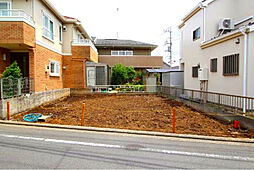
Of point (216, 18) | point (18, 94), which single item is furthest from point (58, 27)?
point (216, 18)

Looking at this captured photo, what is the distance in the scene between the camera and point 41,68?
1117 centimetres

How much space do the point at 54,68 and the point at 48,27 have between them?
3.08 m

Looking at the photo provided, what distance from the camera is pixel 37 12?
10781mm

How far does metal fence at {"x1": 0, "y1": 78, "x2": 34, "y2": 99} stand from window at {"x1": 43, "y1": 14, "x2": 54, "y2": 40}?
406 cm

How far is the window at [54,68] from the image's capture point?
13.1 m

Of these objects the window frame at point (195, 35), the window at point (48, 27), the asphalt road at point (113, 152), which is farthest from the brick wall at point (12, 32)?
the window frame at point (195, 35)

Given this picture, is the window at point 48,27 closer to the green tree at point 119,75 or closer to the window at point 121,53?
the green tree at point 119,75

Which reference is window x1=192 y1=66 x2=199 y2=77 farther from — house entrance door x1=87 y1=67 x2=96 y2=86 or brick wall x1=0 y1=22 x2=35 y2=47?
brick wall x1=0 y1=22 x2=35 y2=47

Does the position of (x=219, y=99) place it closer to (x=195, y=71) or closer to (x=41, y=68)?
(x=195, y=71)

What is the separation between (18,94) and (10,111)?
1.16 meters

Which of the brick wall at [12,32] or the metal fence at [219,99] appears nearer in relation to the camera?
the metal fence at [219,99]

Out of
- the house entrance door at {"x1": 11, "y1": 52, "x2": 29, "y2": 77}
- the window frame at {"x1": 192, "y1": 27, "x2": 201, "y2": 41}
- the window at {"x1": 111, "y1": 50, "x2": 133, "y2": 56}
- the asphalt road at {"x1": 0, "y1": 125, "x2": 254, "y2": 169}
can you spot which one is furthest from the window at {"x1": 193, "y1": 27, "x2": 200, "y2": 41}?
the window at {"x1": 111, "y1": 50, "x2": 133, "y2": 56}

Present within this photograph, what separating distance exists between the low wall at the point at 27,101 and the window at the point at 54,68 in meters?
1.50

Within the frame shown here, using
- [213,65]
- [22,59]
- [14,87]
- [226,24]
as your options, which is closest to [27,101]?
[14,87]
